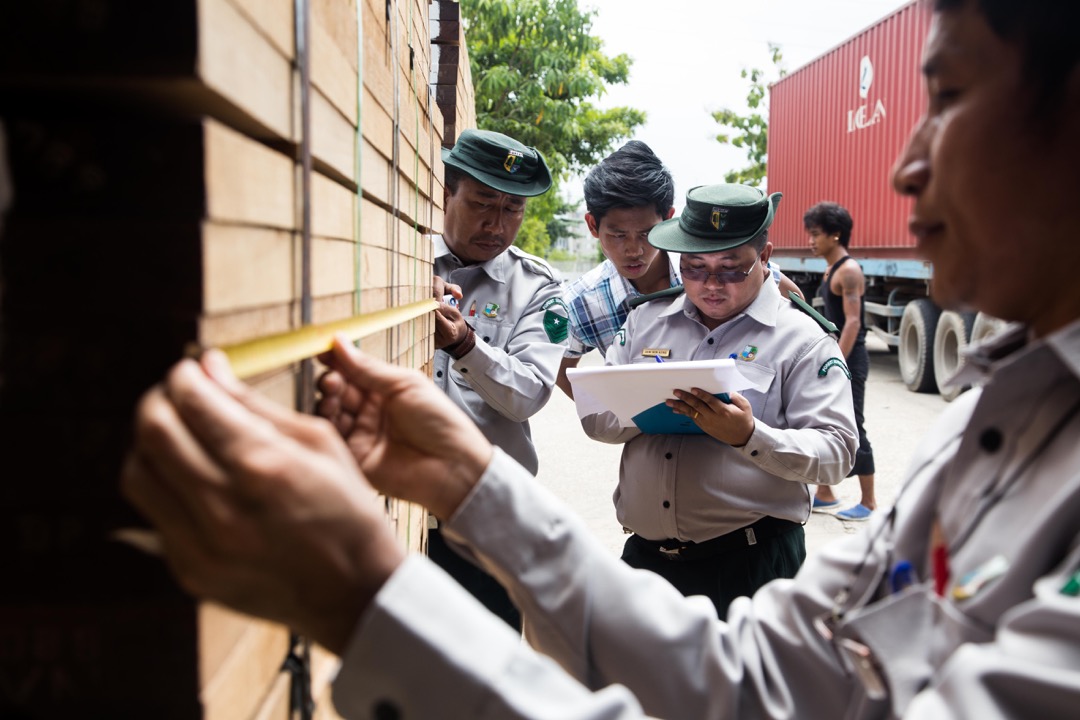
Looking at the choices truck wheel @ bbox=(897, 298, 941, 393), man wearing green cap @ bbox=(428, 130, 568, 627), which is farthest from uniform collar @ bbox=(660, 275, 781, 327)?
truck wheel @ bbox=(897, 298, 941, 393)

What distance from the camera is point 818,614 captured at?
1.54 meters

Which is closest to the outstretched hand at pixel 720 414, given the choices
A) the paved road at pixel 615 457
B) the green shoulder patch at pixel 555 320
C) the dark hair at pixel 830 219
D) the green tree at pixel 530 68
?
the green shoulder patch at pixel 555 320

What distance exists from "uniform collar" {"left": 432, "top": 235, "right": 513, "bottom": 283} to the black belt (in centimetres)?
130

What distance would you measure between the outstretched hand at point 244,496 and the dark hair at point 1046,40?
95 cm

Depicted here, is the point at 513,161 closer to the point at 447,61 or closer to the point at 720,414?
the point at 720,414

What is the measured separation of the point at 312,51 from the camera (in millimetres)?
1142

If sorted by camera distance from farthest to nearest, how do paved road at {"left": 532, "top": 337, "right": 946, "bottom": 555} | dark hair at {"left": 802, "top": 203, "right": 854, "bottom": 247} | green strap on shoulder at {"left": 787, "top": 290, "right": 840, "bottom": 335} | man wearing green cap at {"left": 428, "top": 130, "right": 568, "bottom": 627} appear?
1. dark hair at {"left": 802, "top": 203, "right": 854, "bottom": 247}
2. paved road at {"left": 532, "top": 337, "right": 946, "bottom": 555}
3. man wearing green cap at {"left": 428, "top": 130, "right": 568, "bottom": 627}
4. green strap on shoulder at {"left": 787, "top": 290, "right": 840, "bottom": 335}

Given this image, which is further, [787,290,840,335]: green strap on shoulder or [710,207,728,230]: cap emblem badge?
[787,290,840,335]: green strap on shoulder

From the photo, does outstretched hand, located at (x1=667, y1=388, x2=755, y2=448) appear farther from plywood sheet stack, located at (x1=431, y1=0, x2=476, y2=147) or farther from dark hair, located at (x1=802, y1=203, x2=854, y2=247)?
dark hair, located at (x1=802, y1=203, x2=854, y2=247)

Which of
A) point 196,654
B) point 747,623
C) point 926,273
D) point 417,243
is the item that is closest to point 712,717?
point 747,623

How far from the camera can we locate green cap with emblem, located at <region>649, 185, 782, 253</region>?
3244 millimetres

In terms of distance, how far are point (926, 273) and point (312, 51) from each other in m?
9.72

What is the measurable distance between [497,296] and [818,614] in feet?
8.00

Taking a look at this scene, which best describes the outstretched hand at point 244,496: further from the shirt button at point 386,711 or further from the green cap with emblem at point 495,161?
the green cap with emblem at point 495,161
